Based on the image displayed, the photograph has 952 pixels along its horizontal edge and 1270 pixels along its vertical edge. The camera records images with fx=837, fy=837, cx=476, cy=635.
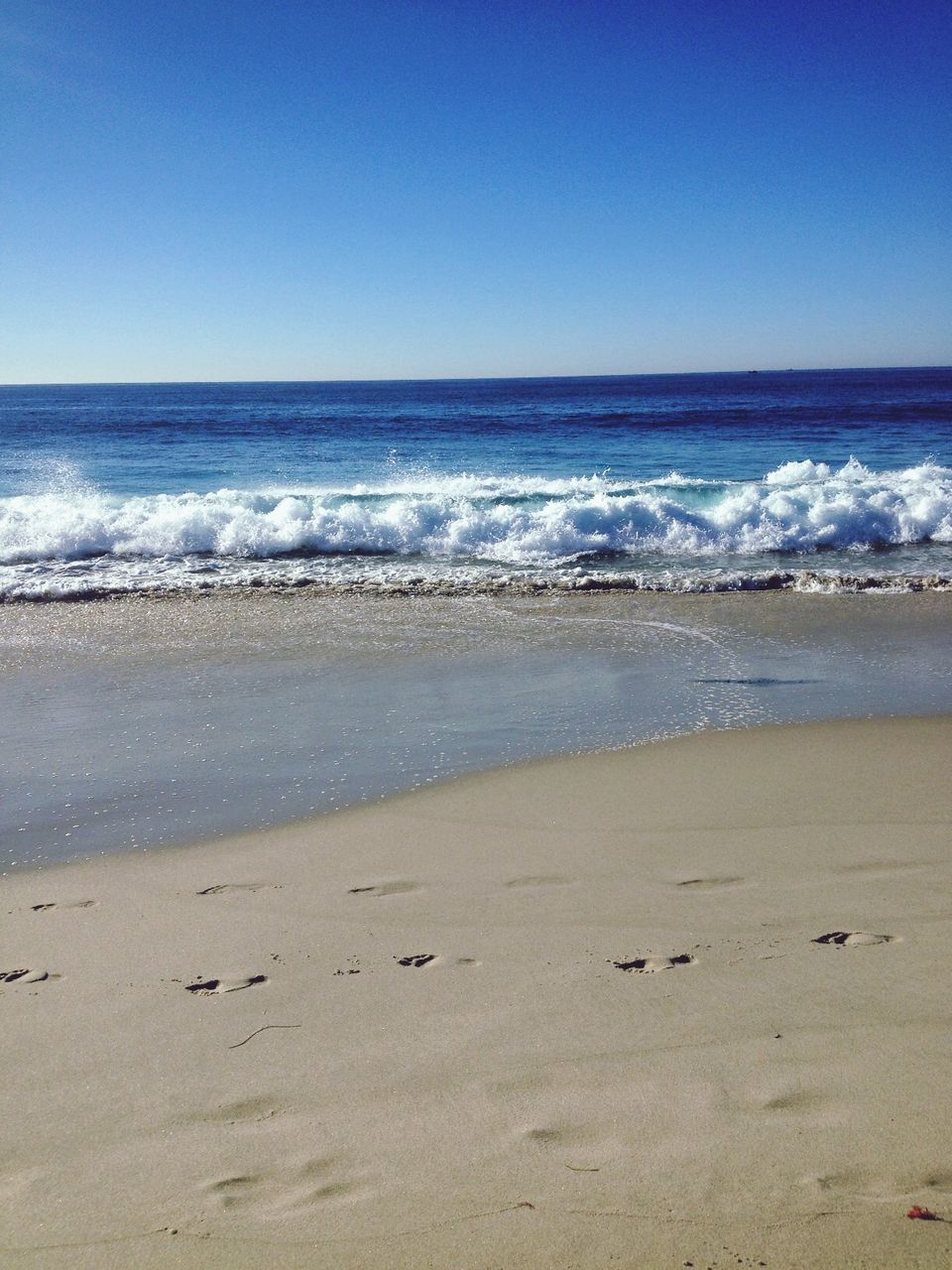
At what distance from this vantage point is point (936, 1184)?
227 centimetres

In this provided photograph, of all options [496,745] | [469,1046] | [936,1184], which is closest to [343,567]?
[496,745]

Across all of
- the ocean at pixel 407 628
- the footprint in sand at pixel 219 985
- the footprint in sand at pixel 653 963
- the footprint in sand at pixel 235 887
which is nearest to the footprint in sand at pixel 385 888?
the footprint in sand at pixel 235 887

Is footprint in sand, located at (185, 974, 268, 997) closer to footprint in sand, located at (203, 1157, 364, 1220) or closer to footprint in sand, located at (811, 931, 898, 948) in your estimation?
footprint in sand, located at (203, 1157, 364, 1220)

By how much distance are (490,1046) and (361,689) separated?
15.1 feet

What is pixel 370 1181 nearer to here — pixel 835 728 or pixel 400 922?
pixel 400 922

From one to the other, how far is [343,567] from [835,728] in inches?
333

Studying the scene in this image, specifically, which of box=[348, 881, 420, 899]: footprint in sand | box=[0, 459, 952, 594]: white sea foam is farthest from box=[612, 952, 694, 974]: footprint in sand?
box=[0, 459, 952, 594]: white sea foam

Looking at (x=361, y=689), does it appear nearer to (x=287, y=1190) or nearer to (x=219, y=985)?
(x=219, y=985)

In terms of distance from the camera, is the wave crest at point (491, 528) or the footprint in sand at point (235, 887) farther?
the wave crest at point (491, 528)

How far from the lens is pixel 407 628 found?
30.8 feet

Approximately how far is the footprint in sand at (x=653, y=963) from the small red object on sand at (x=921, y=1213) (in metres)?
1.20

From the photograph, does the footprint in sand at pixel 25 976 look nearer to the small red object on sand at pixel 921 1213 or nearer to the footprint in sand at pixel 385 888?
the footprint in sand at pixel 385 888

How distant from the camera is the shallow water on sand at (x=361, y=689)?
17.4ft

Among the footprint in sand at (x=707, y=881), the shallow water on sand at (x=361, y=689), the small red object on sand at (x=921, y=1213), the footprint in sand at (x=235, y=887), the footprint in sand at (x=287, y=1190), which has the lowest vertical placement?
the footprint in sand at (x=287, y=1190)
